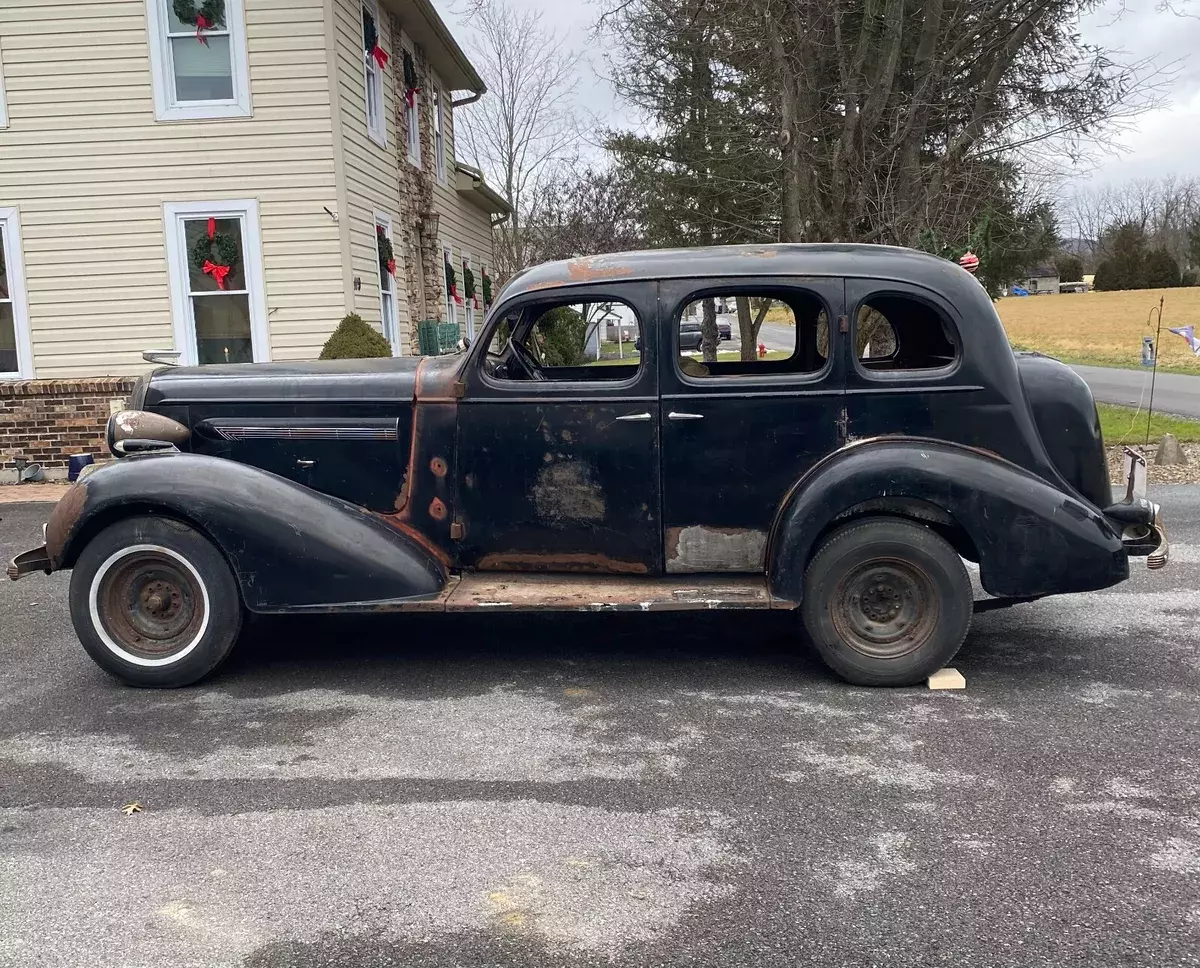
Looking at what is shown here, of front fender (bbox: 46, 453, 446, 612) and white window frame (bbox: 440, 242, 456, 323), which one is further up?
white window frame (bbox: 440, 242, 456, 323)

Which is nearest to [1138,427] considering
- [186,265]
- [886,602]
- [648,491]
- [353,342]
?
[353,342]

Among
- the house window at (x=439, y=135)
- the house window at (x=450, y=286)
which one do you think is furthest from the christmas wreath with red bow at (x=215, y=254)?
the house window at (x=439, y=135)

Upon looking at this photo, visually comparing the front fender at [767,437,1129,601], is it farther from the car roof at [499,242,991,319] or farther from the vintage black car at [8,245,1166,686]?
the car roof at [499,242,991,319]

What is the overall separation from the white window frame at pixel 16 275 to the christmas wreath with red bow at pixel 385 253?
4119 millimetres

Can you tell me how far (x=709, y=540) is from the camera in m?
4.68

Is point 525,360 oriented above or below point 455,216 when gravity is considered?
below

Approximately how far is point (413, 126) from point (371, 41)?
2.61m

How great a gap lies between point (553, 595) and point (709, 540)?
80cm

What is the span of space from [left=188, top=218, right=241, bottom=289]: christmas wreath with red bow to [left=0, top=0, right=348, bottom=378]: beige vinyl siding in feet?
1.15

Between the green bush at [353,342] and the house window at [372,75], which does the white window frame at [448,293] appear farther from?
the green bush at [353,342]

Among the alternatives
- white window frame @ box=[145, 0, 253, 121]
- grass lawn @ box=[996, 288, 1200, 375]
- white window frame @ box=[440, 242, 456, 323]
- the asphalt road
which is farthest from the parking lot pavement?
grass lawn @ box=[996, 288, 1200, 375]

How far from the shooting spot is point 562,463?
4.66m

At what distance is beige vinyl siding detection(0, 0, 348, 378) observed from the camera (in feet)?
35.9

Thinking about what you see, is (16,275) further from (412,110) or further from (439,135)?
(439,135)
